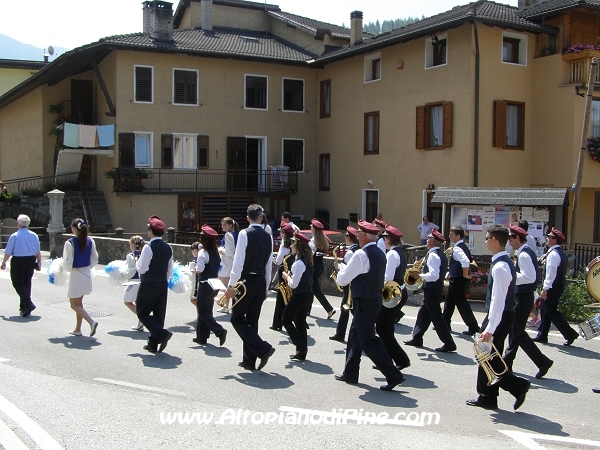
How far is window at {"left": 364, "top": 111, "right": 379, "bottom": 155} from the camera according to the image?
27625mm

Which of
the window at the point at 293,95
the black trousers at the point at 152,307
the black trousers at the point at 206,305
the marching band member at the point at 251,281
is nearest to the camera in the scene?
the marching band member at the point at 251,281

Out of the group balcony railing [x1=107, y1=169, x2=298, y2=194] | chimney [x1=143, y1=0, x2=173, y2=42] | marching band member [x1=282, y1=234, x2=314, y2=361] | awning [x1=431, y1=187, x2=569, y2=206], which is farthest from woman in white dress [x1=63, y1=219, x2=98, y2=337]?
chimney [x1=143, y1=0, x2=173, y2=42]

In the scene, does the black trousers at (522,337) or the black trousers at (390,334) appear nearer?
the black trousers at (522,337)

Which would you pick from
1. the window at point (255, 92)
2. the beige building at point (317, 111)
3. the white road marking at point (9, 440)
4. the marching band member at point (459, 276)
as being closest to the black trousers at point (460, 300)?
the marching band member at point (459, 276)

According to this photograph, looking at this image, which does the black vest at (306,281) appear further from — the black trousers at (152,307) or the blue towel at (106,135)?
the blue towel at (106,135)

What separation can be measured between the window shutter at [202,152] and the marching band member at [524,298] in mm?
22250

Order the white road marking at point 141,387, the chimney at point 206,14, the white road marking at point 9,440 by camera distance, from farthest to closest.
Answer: the chimney at point 206,14 → the white road marking at point 141,387 → the white road marking at point 9,440

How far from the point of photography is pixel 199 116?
97.2 ft

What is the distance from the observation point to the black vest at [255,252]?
8.38 metres

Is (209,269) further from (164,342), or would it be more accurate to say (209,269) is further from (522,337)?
(522,337)

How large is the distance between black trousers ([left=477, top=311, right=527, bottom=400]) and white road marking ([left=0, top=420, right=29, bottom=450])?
446 cm

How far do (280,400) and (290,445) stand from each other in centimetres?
143

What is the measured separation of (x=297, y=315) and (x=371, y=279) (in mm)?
1860

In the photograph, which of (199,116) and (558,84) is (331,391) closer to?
(558,84)
